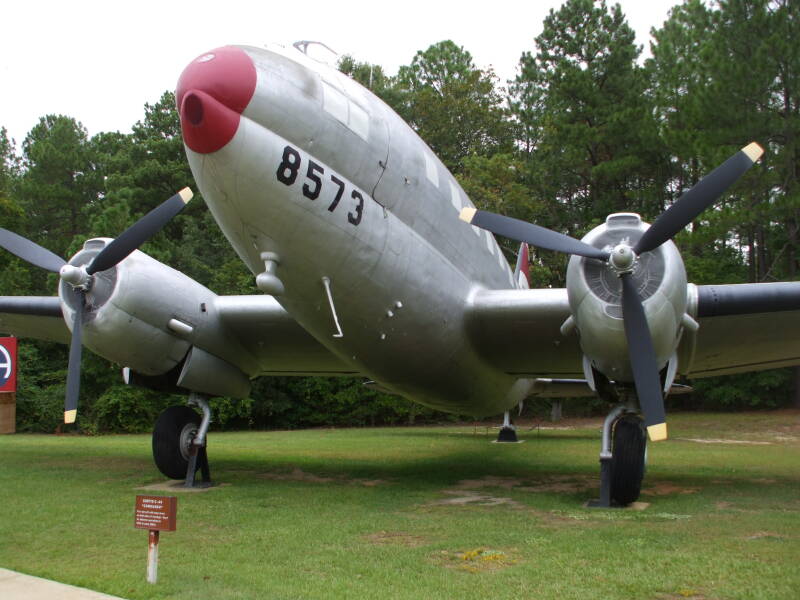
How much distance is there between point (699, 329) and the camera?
32.8 feet

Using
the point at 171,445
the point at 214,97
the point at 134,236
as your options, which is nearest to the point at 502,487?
the point at 171,445

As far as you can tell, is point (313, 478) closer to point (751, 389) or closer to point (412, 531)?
point (412, 531)

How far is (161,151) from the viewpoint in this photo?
42.8 m

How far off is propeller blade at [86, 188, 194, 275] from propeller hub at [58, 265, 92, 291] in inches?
3.5

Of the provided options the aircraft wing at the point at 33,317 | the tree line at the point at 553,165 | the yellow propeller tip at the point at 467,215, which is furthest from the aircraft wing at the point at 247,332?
the tree line at the point at 553,165

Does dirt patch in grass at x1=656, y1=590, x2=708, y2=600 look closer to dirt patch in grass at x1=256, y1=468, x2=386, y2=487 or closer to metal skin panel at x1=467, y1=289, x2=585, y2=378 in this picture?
metal skin panel at x1=467, y1=289, x2=585, y2=378

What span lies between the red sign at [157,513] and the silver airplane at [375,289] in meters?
3.32

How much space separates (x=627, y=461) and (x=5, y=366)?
66.1 ft

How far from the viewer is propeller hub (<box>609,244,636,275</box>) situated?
8.15m

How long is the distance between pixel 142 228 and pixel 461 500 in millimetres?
5923

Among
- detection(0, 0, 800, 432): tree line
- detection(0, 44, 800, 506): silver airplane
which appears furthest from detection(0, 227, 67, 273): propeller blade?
detection(0, 0, 800, 432): tree line

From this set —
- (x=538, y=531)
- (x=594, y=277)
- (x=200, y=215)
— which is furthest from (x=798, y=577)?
(x=200, y=215)

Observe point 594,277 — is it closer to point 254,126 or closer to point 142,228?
point 254,126

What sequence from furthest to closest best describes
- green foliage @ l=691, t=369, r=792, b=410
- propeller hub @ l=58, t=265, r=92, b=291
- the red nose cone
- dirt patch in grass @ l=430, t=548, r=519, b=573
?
1. green foliage @ l=691, t=369, r=792, b=410
2. propeller hub @ l=58, t=265, r=92, b=291
3. the red nose cone
4. dirt patch in grass @ l=430, t=548, r=519, b=573
